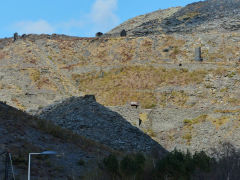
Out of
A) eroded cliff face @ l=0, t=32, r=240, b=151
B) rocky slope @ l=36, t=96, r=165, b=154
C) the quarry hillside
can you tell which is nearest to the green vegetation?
rocky slope @ l=36, t=96, r=165, b=154

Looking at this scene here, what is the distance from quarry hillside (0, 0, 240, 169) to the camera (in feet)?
109

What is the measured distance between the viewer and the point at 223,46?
5691 centimetres

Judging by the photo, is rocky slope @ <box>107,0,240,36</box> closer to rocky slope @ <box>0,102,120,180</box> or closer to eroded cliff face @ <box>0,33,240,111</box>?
eroded cliff face @ <box>0,33,240,111</box>

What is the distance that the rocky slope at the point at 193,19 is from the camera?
223 feet

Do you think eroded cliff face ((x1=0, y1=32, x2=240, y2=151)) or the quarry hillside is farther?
eroded cliff face ((x1=0, y1=32, x2=240, y2=151))

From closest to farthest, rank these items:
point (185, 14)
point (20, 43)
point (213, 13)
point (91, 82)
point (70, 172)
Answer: point (70, 172)
point (91, 82)
point (20, 43)
point (213, 13)
point (185, 14)

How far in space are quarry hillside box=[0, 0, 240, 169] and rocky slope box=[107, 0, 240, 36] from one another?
34 cm

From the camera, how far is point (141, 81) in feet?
162

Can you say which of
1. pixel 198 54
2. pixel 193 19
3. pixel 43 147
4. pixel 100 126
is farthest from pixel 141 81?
pixel 193 19

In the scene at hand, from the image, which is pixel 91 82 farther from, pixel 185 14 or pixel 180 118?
pixel 185 14

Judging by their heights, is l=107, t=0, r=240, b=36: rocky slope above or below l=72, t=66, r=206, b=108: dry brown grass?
above

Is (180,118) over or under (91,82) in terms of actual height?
under

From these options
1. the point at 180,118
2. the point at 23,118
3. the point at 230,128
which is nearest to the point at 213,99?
the point at 180,118

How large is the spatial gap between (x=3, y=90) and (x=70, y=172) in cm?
3336
